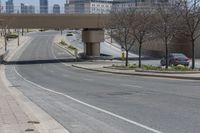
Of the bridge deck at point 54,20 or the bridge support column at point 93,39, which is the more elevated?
the bridge deck at point 54,20

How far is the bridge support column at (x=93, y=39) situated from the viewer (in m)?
87.4

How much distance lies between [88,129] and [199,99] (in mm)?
7205

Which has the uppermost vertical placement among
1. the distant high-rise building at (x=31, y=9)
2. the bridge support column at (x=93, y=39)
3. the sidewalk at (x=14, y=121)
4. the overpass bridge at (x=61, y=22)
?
the distant high-rise building at (x=31, y=9)

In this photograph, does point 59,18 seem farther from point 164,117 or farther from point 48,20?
point 164,117

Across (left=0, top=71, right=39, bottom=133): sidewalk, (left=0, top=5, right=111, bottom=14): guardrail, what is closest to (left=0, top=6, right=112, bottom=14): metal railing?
(left=0, top=5, right=111, bottom=14): guardrail

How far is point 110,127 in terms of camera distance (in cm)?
1246

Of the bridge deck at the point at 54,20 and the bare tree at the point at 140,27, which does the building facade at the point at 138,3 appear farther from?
the bridge deck at the point at 54,20

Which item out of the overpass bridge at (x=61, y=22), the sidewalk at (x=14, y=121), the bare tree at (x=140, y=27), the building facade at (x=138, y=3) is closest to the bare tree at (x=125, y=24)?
the bare tree at (x=140, y=27)

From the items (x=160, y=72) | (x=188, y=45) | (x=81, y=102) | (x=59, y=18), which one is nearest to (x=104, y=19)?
(x=59, y=18)

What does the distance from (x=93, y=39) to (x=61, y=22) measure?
25.0 feet

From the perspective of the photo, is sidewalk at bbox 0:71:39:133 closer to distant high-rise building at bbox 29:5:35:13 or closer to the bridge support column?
distant high-rise building at bbox 29:5:35:13

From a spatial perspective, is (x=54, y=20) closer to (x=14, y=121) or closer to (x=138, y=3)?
(x=138, y=3)

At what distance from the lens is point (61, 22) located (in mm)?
82500

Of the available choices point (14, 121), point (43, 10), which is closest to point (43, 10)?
point (43, 10)
